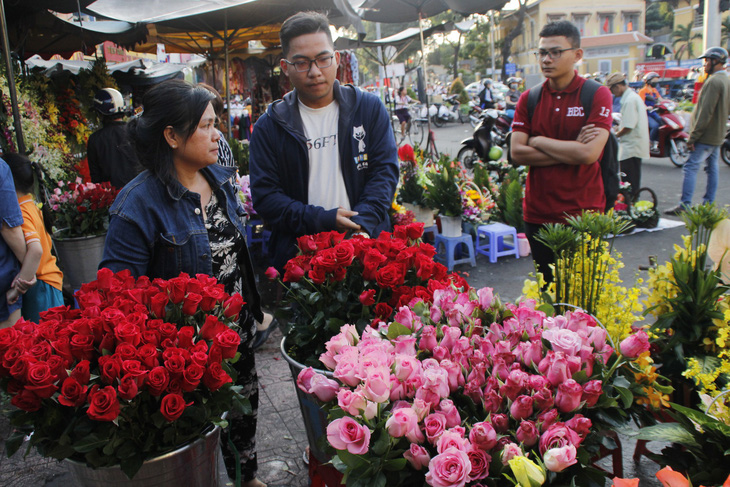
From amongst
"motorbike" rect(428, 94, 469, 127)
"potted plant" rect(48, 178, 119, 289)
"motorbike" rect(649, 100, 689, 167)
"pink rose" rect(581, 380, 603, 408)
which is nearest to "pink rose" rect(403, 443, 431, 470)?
"pink rose" rect(581, 380, 603, 408)

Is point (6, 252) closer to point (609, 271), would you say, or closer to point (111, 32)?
point (609, 271)

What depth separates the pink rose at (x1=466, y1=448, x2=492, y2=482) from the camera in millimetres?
1088

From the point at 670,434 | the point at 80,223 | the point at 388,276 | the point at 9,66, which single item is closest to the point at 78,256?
the point at 80,223

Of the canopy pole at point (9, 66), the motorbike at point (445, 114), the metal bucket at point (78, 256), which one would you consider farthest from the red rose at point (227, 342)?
the motorbike at point (445, 114)

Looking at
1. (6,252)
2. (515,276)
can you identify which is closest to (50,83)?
(6,252)

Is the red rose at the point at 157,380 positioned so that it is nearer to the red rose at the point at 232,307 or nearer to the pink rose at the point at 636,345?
the red rose at the point at 232,307

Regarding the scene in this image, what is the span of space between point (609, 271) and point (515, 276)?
10.6ft

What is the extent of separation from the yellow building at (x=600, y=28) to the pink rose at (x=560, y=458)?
4860 cm

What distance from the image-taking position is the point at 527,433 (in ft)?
3.72

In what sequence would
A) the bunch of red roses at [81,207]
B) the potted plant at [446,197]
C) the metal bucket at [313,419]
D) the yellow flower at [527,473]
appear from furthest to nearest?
the potted plant at [446,197] < the bunch of red roses at [81,207] < the metal bucket at [313,419] < the yellow flower at [527,473]

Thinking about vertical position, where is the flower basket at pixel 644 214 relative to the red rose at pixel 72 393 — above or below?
below

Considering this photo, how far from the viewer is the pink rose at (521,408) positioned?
1173mm

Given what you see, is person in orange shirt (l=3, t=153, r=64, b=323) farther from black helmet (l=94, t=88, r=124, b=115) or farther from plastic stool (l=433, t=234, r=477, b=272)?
plastic stool (l=433, t=234, r=477, b=272)

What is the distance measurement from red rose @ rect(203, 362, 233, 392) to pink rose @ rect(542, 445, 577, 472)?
0.77 metres
